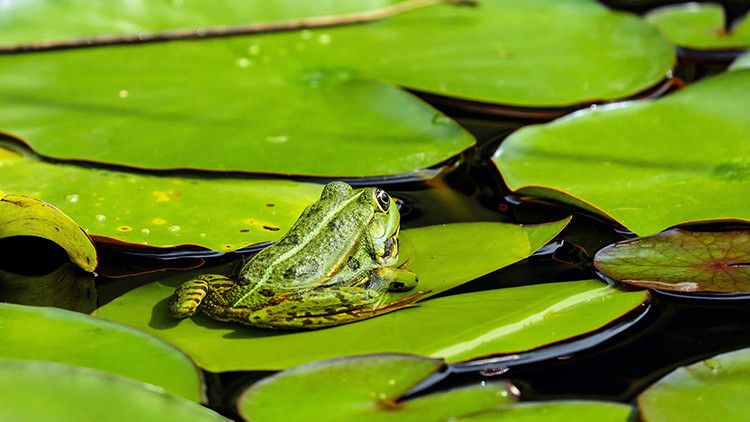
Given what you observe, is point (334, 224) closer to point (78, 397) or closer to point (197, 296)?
point (197, 296)

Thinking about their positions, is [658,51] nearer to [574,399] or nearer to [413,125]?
[413,125]

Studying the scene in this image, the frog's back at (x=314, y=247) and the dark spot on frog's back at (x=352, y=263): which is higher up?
the frog's back at (x=314, y=247)

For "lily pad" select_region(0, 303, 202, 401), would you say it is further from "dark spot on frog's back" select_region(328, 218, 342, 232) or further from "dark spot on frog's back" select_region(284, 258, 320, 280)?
"dark spot on frog's back" select_region(328, 218, 342, 232)

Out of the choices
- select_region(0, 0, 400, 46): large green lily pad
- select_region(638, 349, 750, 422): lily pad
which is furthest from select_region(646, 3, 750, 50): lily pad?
select_region(638, 349, 750, 422): lily pad

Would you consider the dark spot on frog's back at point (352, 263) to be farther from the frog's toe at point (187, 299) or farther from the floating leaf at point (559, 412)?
the floating leaf at point (559, 412)

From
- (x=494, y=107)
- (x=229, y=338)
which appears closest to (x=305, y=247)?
(x=229, y=338)

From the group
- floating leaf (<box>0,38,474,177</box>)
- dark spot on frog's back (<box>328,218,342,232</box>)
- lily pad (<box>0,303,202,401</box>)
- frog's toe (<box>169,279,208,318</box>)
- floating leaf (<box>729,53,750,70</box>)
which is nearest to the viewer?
lily pad (<box>0,303,202,401</box>)

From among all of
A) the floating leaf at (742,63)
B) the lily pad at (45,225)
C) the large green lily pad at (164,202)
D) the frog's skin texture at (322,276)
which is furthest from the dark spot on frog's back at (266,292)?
the floating leaf at (742,63)
